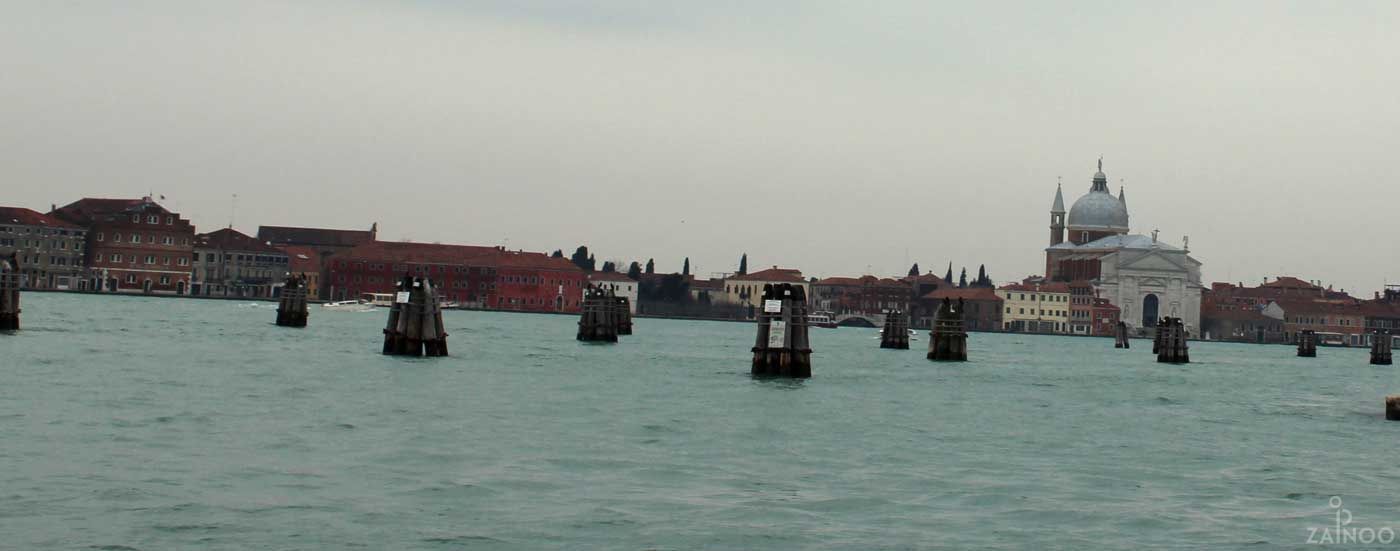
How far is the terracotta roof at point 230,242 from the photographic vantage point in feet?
477

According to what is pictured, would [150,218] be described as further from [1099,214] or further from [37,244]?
[1099,214]

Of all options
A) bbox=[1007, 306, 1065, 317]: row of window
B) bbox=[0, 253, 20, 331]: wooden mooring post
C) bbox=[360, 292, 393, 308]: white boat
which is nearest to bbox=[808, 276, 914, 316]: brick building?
bbox=[1007, 306, 1065, 317]: row of window

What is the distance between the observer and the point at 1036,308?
161375 mm

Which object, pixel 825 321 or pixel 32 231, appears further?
pixel 825 321

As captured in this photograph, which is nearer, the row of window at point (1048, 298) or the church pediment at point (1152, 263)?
the church pediment at point (1152, 263)

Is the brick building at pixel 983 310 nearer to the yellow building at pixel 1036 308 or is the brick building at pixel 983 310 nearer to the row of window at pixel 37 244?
the yellow building at pixel 1036 308

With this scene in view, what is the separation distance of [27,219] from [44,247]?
88.8 inches

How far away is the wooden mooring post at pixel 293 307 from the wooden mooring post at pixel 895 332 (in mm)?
23141

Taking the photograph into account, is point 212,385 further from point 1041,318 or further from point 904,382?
point 1041,318

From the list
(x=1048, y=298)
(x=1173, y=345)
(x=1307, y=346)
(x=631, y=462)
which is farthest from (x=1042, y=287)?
(x=631, y=462)

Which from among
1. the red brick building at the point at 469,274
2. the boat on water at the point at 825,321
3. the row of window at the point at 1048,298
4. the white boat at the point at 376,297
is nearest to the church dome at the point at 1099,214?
the row of window at the point at 1048,298

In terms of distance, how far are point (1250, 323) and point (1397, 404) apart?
465 ft

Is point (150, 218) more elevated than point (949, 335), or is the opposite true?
point (150, 218)

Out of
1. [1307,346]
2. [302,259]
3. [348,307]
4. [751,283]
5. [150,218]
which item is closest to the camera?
[1307,346]
